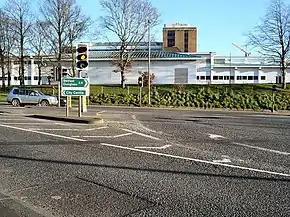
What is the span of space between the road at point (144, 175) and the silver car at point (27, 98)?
945 inches

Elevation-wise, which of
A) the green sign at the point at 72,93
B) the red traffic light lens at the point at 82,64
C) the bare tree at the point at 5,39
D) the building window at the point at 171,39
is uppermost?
the building window at the point at 171,39

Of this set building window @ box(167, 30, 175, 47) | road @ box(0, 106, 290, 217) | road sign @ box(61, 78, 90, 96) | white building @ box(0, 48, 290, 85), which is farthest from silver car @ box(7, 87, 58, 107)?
building window @ box(167, 30, 175, 47)

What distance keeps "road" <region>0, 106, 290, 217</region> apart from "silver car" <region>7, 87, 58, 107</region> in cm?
2399

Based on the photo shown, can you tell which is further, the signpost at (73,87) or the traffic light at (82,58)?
the signpost at (73,87)

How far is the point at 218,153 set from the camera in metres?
9.61

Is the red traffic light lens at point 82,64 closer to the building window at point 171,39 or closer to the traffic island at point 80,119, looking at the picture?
the traffic island at point 80,119

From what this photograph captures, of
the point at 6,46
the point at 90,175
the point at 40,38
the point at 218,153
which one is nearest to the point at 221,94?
the point at 40,38

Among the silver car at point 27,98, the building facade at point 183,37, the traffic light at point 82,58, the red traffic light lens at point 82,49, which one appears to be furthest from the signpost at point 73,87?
the building facade at point 183,37

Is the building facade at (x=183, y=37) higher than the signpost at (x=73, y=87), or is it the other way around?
the building facade at (x=183, y=37)

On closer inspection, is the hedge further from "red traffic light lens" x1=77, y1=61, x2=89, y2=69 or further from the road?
the road

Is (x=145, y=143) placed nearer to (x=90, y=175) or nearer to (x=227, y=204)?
(x=90, y=175)

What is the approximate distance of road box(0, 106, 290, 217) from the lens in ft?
17.7

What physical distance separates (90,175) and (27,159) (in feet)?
7.12

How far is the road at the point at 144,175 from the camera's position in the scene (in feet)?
17.7
